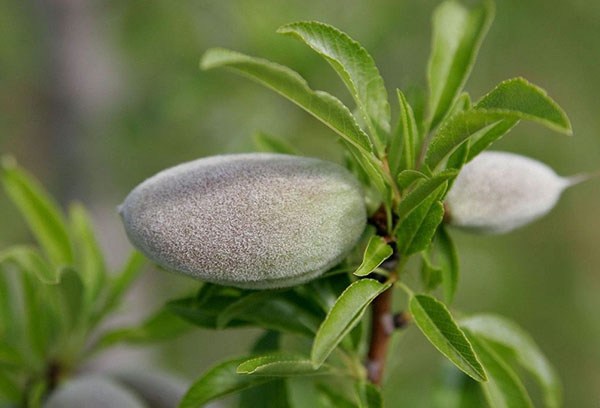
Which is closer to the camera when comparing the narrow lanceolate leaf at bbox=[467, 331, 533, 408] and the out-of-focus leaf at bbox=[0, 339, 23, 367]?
the narrow lanceolate leaf at bbox=[467, 331, 533, 408]

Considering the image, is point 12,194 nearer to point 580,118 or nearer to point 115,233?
point 115,233

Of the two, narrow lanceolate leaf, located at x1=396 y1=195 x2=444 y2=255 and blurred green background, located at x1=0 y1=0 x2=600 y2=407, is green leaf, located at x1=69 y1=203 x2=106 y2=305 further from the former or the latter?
narrow lanceolate leaf, located at x1=396 y1=195 x2=444 y2=255

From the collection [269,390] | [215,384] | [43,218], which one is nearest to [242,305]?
[215,384]

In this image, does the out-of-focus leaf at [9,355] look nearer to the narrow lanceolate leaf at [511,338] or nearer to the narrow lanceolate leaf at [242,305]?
the narrow lanceolate leaf at [242,305]

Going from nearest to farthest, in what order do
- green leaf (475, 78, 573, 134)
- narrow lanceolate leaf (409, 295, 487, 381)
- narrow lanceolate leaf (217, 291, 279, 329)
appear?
green leaf (475, 78, 573, 134), narrow lanceolate leaf (409, 295, 487, 381), narrow lanceolate leaf (217, 291, 279, 329)

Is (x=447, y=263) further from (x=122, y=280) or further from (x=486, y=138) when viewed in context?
(x=122, y=280)

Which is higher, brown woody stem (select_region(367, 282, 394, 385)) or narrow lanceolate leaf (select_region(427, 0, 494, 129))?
narrow lanceolate leaf (select_region(427, 0, 494, 129))

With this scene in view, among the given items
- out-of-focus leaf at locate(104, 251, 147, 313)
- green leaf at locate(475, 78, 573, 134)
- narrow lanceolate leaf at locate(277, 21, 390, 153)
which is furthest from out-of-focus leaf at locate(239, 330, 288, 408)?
green leaf at locate(475, 78, 573, 134)
